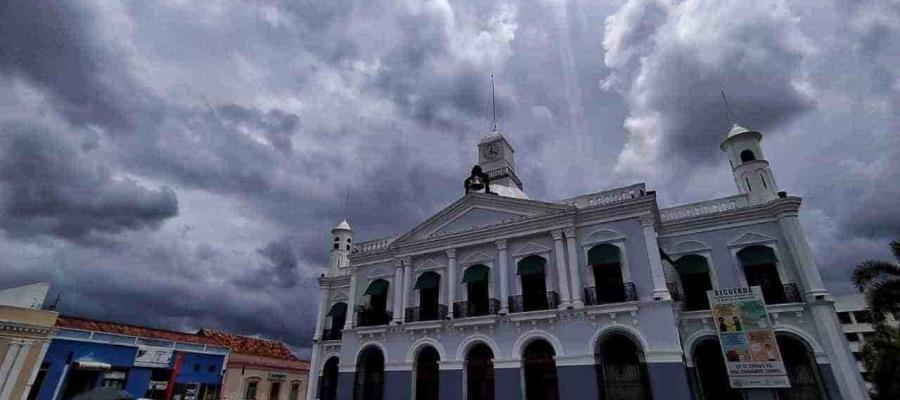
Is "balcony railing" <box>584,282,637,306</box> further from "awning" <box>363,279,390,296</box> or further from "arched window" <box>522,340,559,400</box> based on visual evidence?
"awning" <box>363,279,390,296</box>

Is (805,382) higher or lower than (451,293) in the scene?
lower

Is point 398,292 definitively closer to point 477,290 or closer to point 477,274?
point 477,290

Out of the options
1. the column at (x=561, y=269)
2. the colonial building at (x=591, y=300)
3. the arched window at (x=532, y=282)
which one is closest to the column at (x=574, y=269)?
the colonial building at (x=591, y=300)

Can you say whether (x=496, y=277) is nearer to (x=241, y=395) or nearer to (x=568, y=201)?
(x=568, y=201)

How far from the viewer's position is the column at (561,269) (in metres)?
16.6

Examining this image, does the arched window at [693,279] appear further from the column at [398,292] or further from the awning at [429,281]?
the column at [398,292]

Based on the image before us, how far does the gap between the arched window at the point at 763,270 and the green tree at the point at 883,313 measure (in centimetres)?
601

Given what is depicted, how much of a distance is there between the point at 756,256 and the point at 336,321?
2135 cm

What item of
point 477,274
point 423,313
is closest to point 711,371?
point 477,274

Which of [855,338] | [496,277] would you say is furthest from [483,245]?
[855,338]

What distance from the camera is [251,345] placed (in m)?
33.2

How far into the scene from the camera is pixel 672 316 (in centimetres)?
1473

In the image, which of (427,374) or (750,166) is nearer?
(750,166)

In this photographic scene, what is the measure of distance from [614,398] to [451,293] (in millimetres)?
7723
